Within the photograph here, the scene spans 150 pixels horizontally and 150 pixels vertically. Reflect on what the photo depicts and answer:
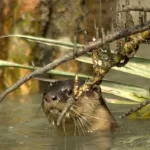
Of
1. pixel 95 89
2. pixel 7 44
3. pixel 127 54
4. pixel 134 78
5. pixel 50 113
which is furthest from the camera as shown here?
pixel 134 78

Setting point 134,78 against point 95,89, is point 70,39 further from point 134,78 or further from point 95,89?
point 95,89

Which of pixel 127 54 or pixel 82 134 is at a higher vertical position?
pixel 127 54

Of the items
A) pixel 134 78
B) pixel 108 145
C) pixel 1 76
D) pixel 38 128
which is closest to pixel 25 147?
pixel 108 145

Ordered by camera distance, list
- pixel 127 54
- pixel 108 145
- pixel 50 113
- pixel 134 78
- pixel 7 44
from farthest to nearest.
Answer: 1. pixel 134 78
2. pixel 7 44
3. pixel 50 113
4. pixel 108 145
5. pixel 127 54

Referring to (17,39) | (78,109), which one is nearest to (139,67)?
(78,109)

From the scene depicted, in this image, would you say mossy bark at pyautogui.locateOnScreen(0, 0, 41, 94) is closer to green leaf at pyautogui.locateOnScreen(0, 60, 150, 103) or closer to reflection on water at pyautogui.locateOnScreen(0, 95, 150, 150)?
reflection on water at pyautogui.locateOnScreen(0, 95, 150, 150)

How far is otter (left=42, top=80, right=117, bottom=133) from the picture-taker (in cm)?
364

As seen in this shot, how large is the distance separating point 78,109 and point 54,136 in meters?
0.25

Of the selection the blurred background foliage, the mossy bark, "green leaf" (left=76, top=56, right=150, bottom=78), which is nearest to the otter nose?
"green leaf" (left=76, top=56, right=150, bottom=78)

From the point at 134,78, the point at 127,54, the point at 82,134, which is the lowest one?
the point at 134,78

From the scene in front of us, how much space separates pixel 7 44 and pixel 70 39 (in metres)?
0.55

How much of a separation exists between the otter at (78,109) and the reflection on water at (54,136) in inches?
3.9

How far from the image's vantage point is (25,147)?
10.7 feet

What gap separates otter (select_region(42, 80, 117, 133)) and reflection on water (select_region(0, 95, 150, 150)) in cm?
10
